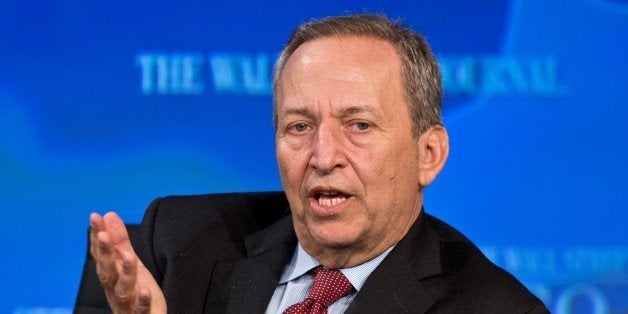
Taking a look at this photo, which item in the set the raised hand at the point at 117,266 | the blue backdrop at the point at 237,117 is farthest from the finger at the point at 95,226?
the blue backdrop at the point at 237,117

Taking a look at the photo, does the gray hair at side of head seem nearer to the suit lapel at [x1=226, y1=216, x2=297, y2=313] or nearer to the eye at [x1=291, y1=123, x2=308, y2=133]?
the eye at [x1=291, y1=123, x2=308, y2=133]

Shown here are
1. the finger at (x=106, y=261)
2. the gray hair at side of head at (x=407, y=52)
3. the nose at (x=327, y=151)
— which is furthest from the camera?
the gray hair at side of head at (x=407, y=52)

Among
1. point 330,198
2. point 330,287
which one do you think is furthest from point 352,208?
point 330,287

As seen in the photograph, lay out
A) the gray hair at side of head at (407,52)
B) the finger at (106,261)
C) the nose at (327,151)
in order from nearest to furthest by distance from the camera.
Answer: the finger at (106,261), the nose at (327,151), the gray hair at side of head at (407,52)

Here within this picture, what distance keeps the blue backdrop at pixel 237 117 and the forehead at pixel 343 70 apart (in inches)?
51.8

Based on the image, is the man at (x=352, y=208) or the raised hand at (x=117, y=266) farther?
the man at (x=352, y=208)

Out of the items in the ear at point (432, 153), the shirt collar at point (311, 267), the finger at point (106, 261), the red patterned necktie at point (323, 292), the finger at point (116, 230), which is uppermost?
the ear at point (432, 153)

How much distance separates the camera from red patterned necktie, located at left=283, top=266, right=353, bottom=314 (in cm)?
217

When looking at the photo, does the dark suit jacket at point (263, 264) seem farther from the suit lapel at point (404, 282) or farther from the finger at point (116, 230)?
the finger at point (116, 230)

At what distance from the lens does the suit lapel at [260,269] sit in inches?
89.1

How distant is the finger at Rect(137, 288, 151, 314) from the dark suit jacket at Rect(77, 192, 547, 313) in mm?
381

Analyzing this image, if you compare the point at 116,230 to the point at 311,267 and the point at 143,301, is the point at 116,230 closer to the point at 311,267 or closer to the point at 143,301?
the point at 143,301

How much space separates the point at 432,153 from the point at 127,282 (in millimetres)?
796

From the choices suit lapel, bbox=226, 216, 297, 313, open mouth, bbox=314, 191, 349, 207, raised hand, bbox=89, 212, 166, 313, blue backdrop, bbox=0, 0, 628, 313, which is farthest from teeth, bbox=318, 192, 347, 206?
blue backdrop, bbox=0, 0, 628, 313
